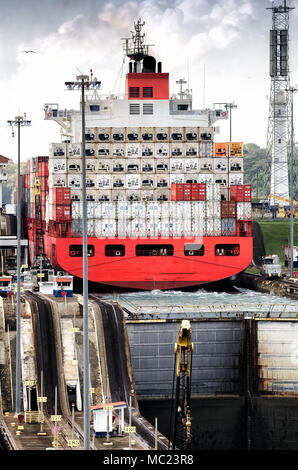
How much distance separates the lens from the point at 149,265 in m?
82.5

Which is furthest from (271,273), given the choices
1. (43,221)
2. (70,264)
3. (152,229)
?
(43,221)

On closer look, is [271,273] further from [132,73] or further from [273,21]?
[273,21]

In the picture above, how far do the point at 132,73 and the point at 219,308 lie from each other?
118 feet

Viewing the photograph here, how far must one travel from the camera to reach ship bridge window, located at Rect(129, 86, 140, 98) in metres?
92.9

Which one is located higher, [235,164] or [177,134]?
[177,134]

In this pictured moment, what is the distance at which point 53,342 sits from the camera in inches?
1946

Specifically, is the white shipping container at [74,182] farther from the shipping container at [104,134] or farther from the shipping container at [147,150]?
the shipping container at [147,150]

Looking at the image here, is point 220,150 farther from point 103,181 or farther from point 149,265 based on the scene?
point 149,265

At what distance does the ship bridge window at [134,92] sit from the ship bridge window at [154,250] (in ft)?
57.0

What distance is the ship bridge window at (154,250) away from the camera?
8350cm

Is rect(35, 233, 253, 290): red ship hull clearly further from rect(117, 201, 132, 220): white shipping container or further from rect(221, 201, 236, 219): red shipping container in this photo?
rect(117, 201, 132, 220): white shipping container

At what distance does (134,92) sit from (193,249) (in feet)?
62.4

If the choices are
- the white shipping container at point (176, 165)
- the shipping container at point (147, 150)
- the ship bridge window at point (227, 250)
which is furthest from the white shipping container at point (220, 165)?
the ship bridge window at point (227, 250)

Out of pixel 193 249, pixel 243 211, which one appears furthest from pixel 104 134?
pixel 243 211
